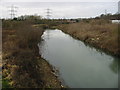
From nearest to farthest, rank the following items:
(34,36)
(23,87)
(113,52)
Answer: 1. (23,87)
2. (113,52)
3. (34,36)

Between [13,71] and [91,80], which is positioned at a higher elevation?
[13,71]

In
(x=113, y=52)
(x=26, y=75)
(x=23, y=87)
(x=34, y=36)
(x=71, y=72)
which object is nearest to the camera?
(x=23, y=87)

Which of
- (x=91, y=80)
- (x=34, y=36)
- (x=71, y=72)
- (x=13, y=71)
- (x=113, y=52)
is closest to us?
(x=13, y=71)

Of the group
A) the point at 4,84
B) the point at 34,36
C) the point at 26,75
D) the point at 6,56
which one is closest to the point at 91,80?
the point at 26,75

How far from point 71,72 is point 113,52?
580cm

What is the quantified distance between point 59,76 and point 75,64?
9.77 feet

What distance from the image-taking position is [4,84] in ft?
24.3

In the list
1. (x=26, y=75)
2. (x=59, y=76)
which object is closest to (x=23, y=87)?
(x=26, y=75)

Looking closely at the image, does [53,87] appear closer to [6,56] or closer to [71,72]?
[71,72]

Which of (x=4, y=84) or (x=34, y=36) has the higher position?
(x=34, y=36)

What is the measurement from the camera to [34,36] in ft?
54.9

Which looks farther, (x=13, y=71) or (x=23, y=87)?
(x=13, y=71)

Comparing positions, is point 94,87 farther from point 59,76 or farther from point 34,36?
point 34,36

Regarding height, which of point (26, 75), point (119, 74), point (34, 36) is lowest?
point (119, 74)
